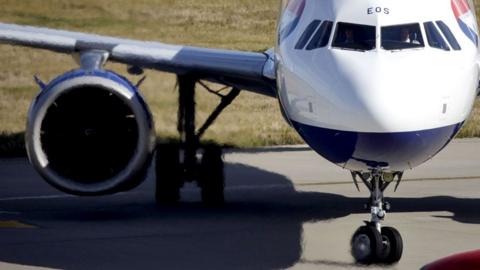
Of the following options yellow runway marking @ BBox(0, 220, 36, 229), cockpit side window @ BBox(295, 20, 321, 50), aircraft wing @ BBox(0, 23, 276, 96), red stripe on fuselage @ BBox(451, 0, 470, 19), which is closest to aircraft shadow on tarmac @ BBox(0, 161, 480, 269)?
yellow runway marking @ BBox(0, 220, 36, 229)

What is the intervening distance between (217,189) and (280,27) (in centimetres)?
338

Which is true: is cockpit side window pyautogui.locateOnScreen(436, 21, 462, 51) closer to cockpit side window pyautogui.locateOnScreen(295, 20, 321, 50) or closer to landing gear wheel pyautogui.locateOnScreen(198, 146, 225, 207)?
cockpit side window pyautogui.locateOnScreen(295, 20, 321, 50)

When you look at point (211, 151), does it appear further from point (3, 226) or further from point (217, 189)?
point (3, 226)

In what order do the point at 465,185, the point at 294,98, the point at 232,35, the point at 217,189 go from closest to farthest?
the point at 294,98
the point at 217,189
the point at 465,185
the point at 232,35

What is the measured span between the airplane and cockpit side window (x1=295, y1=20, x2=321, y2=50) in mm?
19

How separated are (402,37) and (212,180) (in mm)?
5503

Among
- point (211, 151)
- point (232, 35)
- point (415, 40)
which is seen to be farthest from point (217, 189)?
point (232, 35)

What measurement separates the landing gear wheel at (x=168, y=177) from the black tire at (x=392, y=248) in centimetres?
541

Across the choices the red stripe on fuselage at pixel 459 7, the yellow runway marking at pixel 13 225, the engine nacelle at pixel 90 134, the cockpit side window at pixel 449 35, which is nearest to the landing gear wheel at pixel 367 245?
the cockpit side window at pixel 449 35

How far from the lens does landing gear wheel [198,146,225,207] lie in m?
21.0

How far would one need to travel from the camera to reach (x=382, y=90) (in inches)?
600

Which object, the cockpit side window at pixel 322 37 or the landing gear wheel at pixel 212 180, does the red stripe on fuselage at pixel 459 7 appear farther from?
the landing gear wheel at pixel 212 180

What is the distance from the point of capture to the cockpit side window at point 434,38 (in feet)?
53.3

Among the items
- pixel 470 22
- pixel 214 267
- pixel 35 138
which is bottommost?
pixel 214 267
